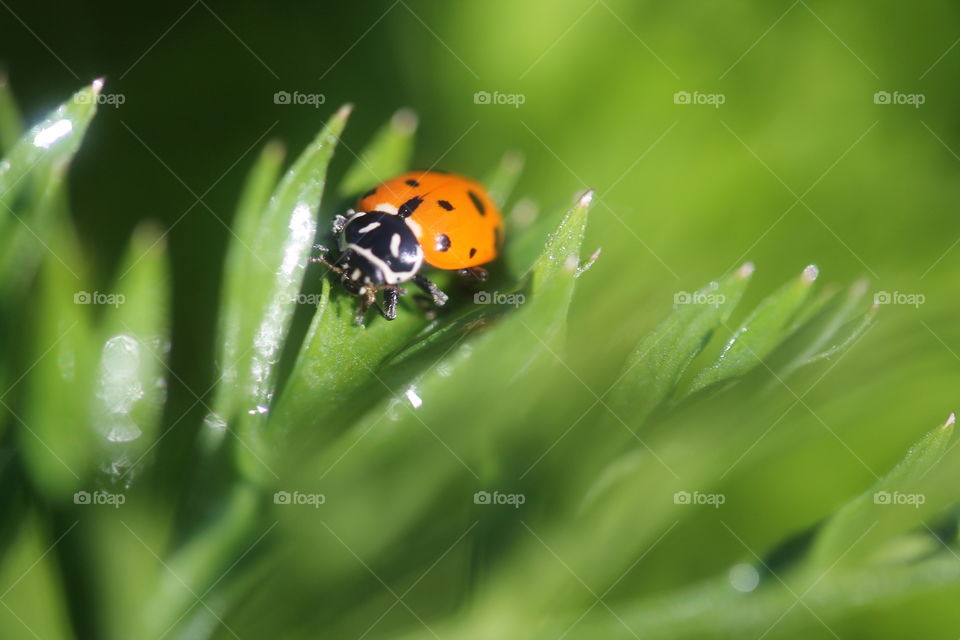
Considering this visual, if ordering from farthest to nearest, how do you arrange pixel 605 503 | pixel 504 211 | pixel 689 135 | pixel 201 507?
pixel 504 211 < pixel 689 135 < pixel 605 503 < pixel 201 507

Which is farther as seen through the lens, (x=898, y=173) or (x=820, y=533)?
(x=898, y=173)

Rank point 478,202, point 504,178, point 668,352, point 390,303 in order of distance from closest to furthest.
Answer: point 668,352
point 390,303
point 504,178
point 478,202

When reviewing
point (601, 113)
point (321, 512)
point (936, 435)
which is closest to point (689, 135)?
point (601, 113)

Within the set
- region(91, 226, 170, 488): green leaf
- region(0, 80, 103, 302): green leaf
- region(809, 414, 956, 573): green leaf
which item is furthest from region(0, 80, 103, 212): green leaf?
region(809, 414, 956, 573): green leaf

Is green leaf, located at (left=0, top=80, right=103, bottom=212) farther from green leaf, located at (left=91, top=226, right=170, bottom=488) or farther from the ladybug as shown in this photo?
the ladybug

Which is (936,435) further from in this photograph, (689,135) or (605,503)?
(689,135)

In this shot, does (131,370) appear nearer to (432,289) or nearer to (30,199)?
(30,199)

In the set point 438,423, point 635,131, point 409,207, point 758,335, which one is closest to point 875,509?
point 758,335
